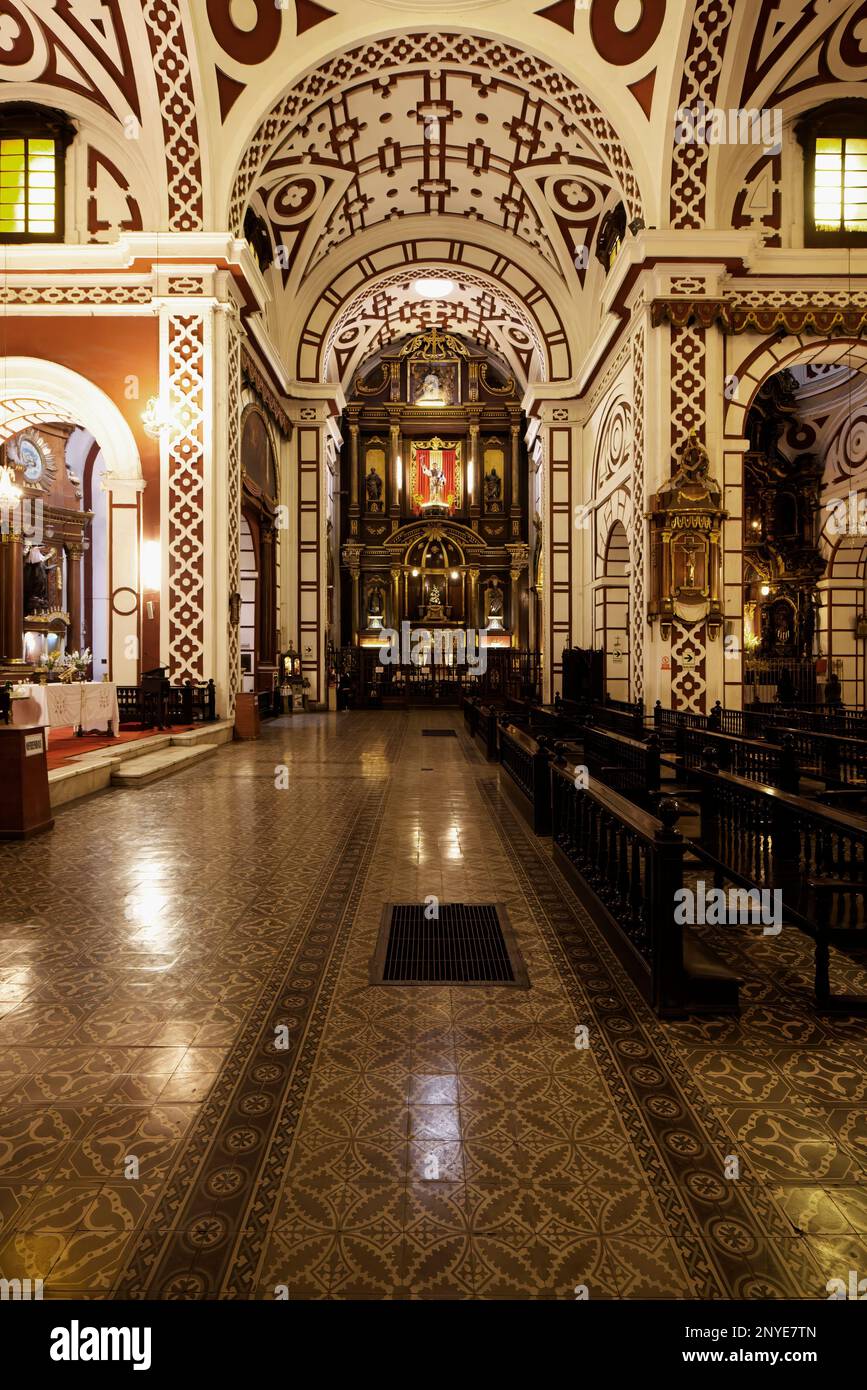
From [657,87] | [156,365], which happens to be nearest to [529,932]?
[156,365]

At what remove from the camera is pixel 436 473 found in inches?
1120

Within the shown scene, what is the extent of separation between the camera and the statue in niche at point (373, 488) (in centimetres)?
2826

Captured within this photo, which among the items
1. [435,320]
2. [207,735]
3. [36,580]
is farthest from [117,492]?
[435,320]

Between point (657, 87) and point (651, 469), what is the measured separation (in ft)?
18.6

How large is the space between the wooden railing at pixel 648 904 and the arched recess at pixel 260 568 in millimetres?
13220

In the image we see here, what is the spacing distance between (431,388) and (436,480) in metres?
3.31

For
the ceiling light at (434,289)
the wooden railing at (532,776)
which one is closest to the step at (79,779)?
the wooden railing at (532,776)

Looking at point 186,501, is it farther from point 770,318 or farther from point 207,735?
point 770,318

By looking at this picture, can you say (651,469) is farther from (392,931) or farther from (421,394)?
(421,394)

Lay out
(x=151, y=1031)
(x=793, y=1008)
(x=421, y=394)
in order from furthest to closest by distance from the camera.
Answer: (x=421, y=394), (x=793, y=1008), (x=151, y=1031)

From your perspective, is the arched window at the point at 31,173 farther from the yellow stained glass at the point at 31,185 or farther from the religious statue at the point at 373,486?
the religious statue at the point at 373,486

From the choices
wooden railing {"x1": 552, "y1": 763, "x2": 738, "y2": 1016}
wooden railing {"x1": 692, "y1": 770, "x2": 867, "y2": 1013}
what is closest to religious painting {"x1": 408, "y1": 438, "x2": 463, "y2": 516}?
wooden railing {"x1": 692, "y1": 770, "x2": 867, "y2": 1013}

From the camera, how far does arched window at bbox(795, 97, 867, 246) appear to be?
41.0ft

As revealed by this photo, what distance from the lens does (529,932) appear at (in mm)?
4027
